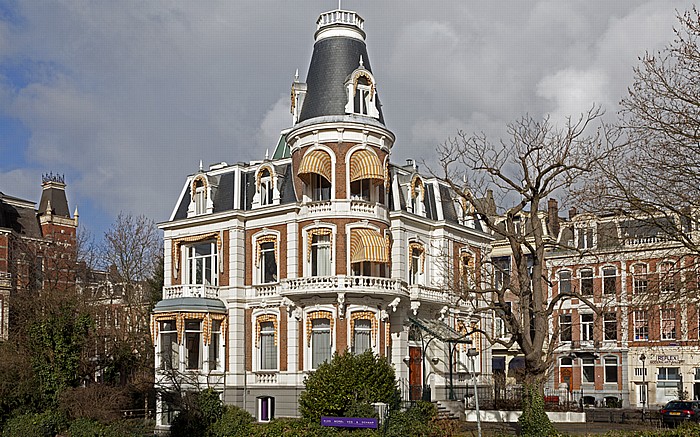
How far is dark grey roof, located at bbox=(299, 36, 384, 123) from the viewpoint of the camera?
38.9 metres

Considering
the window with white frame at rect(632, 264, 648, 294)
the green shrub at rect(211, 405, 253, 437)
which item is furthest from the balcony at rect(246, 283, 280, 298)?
the window with white frame at rect(632, 264, 648, 294)

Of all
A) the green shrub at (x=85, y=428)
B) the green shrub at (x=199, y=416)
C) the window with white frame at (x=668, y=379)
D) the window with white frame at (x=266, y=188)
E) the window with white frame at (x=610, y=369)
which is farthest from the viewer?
the window with white frame at (x=610, y=369)

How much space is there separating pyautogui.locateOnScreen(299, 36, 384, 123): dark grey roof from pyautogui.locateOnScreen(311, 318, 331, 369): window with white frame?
370 inches

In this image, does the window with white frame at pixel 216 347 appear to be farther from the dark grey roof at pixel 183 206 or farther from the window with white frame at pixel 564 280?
the window with white frame at pixel 564 280

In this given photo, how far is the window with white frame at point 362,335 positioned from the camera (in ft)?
122

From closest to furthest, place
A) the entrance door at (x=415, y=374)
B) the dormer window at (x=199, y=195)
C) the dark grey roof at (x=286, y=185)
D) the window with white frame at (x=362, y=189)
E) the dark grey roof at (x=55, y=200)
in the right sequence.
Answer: the window with white frame at (x=362, y=189) < the entrance door at (x=415, y=374) < the dark grey roof at (x=286, y=185) < the dormer window at (x=199, y=195) < the dark grey roof at (x=55, y=200)

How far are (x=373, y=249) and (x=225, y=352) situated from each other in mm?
9129

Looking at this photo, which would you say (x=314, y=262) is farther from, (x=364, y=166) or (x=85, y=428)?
(x=85, y=428)

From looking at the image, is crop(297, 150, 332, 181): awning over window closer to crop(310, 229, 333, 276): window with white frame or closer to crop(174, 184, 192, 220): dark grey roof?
crop(310, 229, 333, 276): window with white frame

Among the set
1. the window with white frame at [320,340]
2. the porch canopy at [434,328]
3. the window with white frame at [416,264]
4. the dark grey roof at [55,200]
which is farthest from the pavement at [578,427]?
the dark grey roof at [55,200]

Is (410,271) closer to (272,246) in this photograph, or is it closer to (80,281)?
(272,246)

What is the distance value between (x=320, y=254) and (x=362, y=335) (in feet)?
13.4

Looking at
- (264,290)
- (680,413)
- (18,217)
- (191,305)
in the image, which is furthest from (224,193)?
(18,217)

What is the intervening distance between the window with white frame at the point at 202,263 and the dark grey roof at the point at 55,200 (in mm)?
25737
